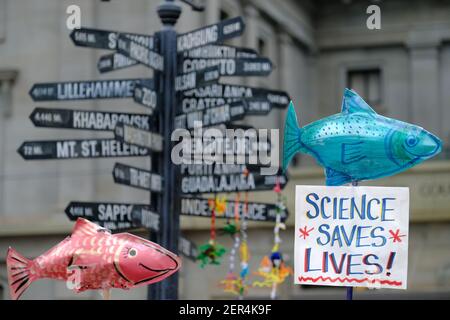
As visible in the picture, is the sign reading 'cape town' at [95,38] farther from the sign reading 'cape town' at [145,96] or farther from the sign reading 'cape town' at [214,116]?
the sign reading 'cape town' at [214,116]

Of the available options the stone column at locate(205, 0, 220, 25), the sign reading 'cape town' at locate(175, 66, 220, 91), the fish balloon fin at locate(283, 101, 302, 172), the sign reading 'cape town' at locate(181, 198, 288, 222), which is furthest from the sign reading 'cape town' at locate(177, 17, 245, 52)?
the stone column at locate(205, 0, 220, 25)

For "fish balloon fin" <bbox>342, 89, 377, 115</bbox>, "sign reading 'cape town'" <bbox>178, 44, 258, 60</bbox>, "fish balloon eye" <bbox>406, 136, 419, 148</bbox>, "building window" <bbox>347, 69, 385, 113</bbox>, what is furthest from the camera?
"building window" <bbox>347, 69, 385, 113</bbox>

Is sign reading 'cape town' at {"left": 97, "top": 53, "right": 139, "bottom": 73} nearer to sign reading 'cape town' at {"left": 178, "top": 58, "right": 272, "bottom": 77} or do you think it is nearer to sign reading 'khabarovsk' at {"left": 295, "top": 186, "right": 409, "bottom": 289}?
sign reading 'cape town' at {"left": 178, "top": 58, "right": 272, "bottom": 77}

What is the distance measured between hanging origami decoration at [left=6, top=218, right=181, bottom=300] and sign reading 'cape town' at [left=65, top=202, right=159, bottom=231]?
2.43 m

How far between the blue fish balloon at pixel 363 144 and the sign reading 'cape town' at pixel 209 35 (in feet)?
11.8

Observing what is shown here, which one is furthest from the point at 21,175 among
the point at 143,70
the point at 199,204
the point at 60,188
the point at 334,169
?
the point at 334,169

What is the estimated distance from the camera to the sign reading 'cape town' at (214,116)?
1180 centimetres

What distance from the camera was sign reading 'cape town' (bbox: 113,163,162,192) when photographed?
11430 millimetres

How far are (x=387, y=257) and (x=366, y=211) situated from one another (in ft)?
1.14

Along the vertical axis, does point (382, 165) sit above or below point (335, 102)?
below

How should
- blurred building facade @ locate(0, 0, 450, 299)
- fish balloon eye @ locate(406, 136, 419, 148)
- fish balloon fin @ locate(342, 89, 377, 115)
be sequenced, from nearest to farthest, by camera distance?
fish balloon eye @ locate(406, 136, 419, 148), fish balloon fin @ locate(342, 89, 377, 115), blurred building facade @ locate(0, 0, 450, 299)

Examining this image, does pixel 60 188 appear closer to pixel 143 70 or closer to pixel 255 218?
pixel 143 70
